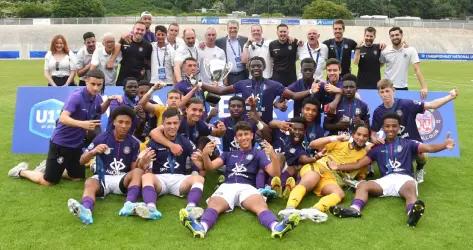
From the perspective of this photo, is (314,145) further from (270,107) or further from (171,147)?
(171,147)

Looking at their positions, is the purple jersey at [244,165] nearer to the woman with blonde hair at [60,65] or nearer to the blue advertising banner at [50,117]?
the blue advertising banner at [50,117]

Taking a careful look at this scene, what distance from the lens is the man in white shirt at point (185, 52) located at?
872cm

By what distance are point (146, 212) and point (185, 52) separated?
416 centimetres

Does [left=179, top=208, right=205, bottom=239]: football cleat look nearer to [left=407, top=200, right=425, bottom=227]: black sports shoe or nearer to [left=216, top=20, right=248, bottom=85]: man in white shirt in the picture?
[left=407, top=200, right=425, bottom=227]: black sports shoe

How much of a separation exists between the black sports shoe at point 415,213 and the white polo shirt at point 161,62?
523 centimetres

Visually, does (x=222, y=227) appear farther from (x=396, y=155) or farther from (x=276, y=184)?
(x=396, y=155)

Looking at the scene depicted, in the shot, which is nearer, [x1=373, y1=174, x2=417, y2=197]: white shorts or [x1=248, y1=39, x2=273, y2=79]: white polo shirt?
[x1=373, y1=174, x2=417, y2=197]: white shorts

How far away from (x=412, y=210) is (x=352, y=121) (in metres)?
2.11

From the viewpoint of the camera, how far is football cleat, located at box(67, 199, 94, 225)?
206 inches

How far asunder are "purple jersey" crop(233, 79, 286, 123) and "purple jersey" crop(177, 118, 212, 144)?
874 millimetres

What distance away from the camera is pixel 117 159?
6215mm

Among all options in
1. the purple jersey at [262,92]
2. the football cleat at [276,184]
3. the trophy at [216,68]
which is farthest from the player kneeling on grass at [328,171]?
the trophy at [216,68]

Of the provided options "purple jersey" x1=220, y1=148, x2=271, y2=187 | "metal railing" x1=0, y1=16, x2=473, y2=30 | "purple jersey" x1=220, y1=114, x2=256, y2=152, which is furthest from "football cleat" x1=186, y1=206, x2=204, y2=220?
"metal railing" x1=0, y1=16, x2=473, y2=30

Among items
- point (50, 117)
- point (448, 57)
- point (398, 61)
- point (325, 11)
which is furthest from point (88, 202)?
point (325, 11)
